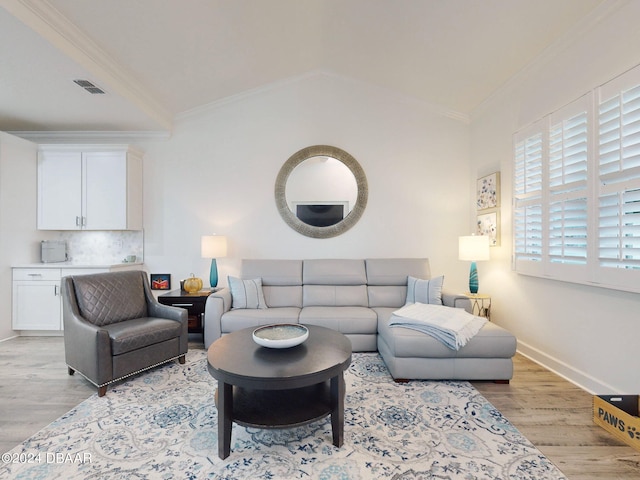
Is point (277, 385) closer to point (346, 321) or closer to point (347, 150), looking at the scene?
point (346, 321)

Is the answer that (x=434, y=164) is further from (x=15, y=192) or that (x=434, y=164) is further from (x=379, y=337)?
(x=15, y=192)

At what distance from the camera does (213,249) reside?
11.9 ft

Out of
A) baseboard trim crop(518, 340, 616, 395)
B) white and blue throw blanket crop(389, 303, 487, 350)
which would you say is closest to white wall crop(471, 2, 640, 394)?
baseboard trim crop(518, 340, 616, 395)

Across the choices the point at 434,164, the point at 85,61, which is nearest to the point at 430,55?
the point at 434,164

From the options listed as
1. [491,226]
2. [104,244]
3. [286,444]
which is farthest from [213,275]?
[491,226]

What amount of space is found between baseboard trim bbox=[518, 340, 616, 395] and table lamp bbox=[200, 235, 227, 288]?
3427mm

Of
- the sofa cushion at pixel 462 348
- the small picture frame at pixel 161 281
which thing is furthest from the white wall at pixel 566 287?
the small picture frame at pixel 161 281

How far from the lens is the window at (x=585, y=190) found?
6.45ft

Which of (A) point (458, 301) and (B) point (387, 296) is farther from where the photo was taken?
(B) point (387, 296)

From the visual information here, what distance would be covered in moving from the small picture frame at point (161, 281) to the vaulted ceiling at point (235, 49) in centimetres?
194

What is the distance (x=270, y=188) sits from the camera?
404cm

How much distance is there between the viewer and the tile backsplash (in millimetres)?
4113

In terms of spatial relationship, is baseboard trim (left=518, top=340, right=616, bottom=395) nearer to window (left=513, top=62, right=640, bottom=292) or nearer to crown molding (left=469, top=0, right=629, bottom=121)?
window (left=513, top=62, right=640, bottom=292)

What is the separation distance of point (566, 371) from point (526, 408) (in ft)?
2.50
